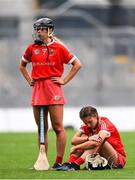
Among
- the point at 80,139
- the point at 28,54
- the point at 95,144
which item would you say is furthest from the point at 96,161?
the point at 28,54

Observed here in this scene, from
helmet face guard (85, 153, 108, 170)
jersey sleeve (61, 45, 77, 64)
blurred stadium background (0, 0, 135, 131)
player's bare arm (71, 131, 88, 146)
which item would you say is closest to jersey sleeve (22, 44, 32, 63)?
jersey sleeve (61, 45, 77, 64)

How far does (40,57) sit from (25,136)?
9560 mm

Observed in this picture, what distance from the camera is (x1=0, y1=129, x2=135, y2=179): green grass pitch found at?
45.8 ft

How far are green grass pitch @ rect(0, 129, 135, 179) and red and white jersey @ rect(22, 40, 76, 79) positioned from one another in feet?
4.94

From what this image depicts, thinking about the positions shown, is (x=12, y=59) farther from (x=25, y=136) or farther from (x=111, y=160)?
(x=111, y=160)

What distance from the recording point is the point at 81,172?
1458 cm

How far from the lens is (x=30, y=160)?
17.4 m

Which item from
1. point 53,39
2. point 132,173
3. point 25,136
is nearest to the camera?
point 132,173

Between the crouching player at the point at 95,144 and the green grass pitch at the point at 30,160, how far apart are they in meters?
0.21

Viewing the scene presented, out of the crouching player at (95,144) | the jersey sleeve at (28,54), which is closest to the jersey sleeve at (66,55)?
the jersey sleeve at (28,54)

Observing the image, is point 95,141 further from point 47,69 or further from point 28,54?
point 28,54

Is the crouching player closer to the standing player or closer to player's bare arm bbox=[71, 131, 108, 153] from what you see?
player's bare arm bbox=[71, 131, 108, 153]

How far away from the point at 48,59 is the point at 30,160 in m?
2.77

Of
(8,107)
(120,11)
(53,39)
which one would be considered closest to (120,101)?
(8,107)
